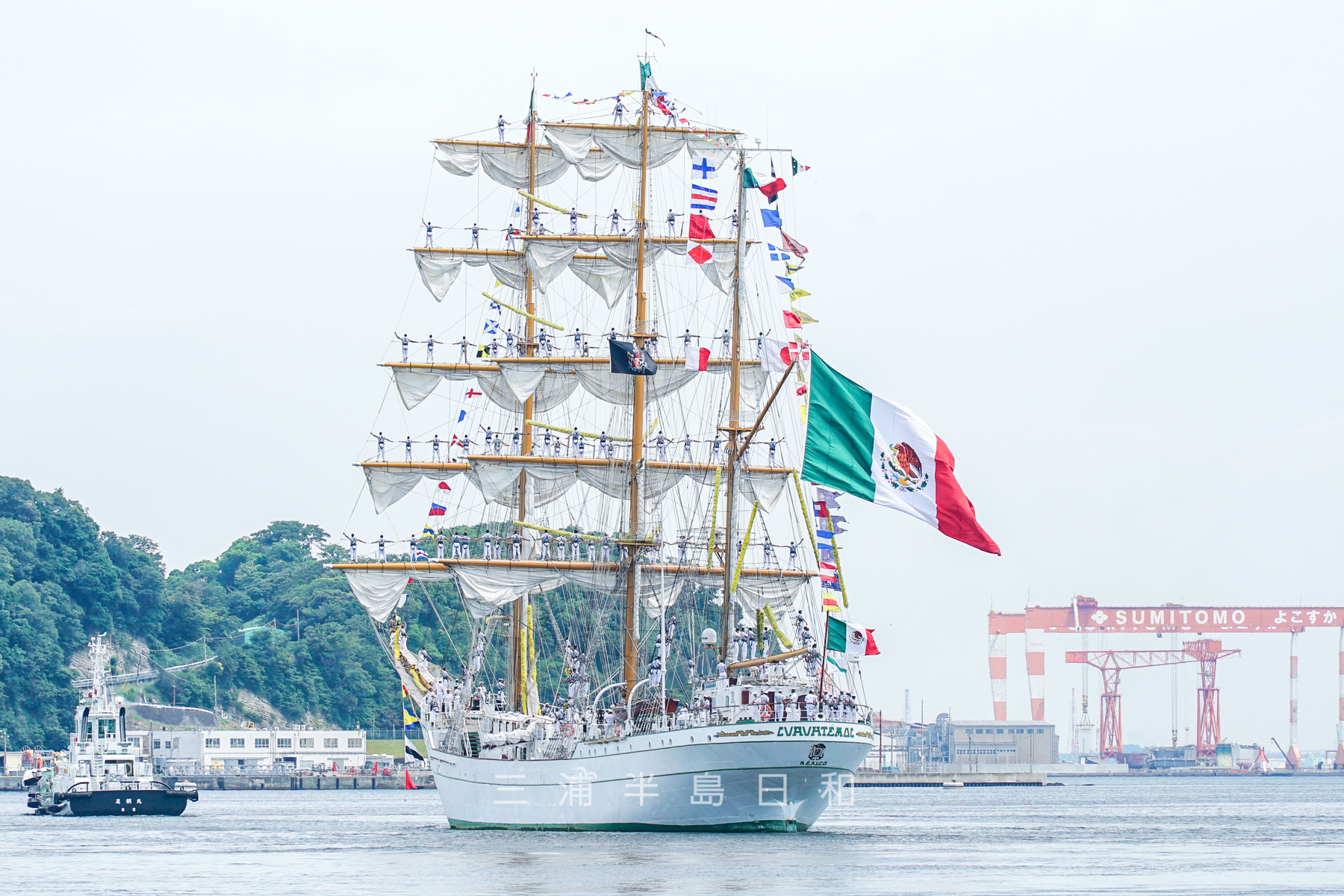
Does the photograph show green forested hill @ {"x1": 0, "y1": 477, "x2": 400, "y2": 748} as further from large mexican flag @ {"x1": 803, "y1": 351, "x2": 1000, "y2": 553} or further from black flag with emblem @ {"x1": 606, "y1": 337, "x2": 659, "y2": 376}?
large mexican flag @ {"x1": 803, "y1": 351, "x2": 1000, "y2": 553}

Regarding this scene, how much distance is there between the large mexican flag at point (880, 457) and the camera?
1993 inches

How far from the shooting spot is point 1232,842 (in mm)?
72625

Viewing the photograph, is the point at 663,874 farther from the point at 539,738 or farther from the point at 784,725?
the point at 539,738

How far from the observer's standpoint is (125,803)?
311 feet

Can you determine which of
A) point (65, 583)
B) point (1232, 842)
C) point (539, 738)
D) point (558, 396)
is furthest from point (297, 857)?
point (65, 583)

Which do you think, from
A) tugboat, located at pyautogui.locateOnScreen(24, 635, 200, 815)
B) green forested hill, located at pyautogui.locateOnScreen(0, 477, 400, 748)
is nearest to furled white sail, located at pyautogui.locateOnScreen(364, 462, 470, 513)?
tugboat, located at pyautogui.locateOnScreen(24, 635, 200, 815)

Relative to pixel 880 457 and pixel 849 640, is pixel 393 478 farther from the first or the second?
pixel 880 457

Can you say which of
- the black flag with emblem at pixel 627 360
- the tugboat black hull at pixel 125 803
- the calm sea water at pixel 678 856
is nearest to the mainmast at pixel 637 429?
the black flag with emblem at pixel 627 360

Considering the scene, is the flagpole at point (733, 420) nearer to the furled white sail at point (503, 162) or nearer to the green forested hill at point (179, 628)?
the furled white sail at point (503, 162)

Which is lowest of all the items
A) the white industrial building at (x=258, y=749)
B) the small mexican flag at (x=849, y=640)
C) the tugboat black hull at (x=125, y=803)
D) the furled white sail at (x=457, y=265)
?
the white industrial building at (x=258, y=749)

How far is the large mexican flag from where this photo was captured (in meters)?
50.6

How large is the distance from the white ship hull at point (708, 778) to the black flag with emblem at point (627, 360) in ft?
45.4

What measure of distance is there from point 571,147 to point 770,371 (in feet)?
70.8

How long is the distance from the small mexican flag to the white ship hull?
12.2ft
